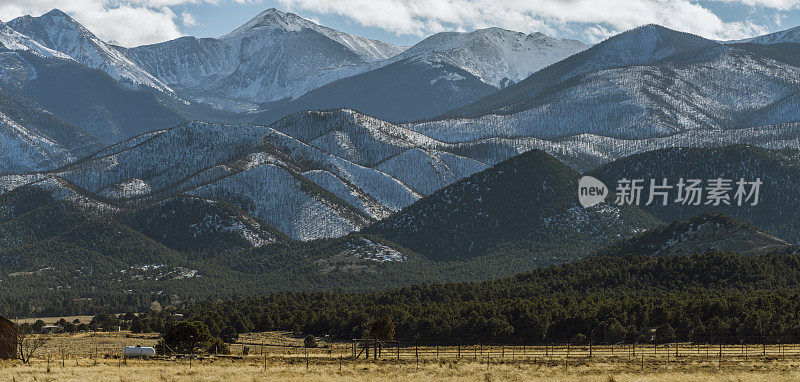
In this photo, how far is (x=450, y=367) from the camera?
111750mm

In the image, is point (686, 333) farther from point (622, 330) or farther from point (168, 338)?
point (168, 338)

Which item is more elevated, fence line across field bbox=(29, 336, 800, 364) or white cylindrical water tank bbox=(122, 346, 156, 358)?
fence line across field bbox=(29, 336, 800, 364)

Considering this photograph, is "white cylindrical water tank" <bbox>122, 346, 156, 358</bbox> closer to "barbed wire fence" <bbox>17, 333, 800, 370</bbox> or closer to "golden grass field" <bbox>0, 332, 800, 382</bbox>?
"barbed wire fence" <bbox>17, 333, 800, 370</bbox>

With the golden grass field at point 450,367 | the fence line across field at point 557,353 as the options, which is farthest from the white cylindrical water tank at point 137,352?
the golden grass field at point 450,367

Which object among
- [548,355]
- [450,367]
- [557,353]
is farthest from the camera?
[557,353]

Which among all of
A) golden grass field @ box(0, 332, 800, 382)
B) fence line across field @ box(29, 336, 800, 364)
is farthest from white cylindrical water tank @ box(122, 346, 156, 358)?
golden grass field @ box(0, 332, 800, 382)

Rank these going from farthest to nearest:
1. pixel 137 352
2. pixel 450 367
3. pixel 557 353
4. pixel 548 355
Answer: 1. pixel 137 352
2. pixel 557 353
3. pixel 548 355
4. pixel 450 367

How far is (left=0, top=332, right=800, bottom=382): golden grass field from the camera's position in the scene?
105000 millimetres

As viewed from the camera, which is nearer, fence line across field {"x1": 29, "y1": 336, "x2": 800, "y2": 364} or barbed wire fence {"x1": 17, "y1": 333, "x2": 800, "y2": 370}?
barbed wire fence {"x1": 17, "y1": 333, "x2": 800, "y2": 370}

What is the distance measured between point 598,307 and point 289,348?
173 ft

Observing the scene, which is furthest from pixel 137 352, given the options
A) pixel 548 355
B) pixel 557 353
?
pixel 557 353

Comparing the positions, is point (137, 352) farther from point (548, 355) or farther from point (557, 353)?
point (557, 353)

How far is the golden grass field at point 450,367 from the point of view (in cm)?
A: 10500

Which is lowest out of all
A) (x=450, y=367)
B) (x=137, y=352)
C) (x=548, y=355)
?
(x=137, y=352)
